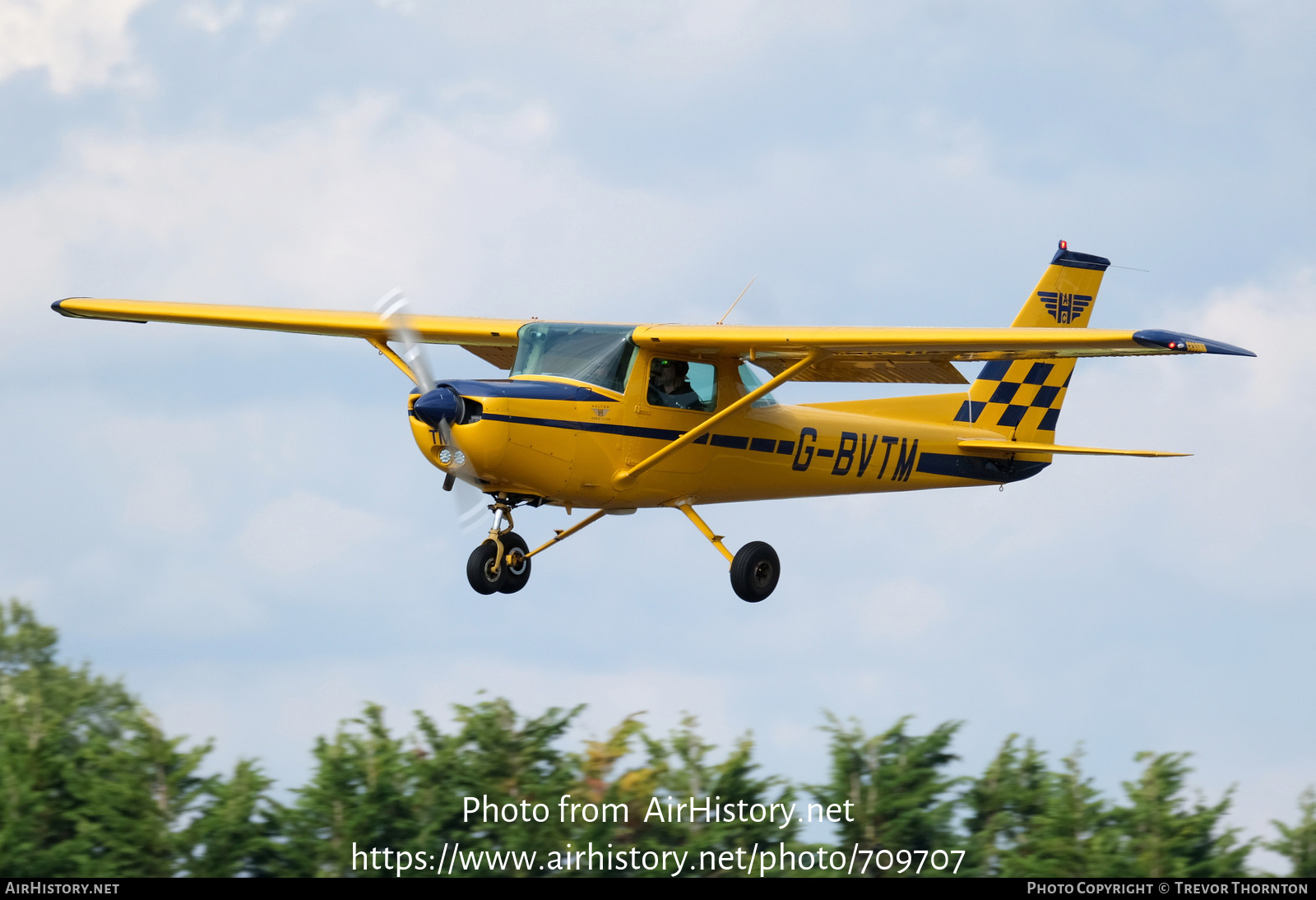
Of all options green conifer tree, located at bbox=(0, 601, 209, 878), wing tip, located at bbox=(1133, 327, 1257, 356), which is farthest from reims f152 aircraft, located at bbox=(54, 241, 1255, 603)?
green conifer tree, located at bbox=(0, 601, 209, 878)

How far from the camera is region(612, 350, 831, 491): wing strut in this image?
1529 cm

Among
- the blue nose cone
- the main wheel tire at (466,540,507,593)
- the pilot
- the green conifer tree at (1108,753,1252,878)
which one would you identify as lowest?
the green conifer tree at (1108,753,1252,878)

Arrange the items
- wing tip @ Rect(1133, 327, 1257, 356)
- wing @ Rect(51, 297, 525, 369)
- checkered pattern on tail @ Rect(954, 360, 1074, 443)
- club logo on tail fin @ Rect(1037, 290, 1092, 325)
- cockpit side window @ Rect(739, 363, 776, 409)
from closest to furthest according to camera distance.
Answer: wing tip @ Rect(1133, 327, 1257, 356)
cockpit side window @ Rect(739, 363, 776, 409)
wing @ Rect(51, 297, 525, 369)
checkered pattern on tail @ Rect(954, 360, 1074, 443)
club logo on tail fin @ Rect(1037, 290, 1092, 325)

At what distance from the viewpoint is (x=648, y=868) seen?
16344 millimetres

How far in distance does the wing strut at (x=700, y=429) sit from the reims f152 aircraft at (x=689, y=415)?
0.02 m

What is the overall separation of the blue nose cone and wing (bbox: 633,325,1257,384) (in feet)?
7.18

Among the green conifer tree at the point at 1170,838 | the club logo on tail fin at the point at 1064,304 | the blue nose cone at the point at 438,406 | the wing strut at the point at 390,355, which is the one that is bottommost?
the green conifer tree at the point at 1170,838

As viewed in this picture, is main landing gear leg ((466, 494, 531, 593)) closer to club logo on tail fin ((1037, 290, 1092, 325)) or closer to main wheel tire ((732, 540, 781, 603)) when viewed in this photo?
main wheel tire ((732, 540, 781, 603))

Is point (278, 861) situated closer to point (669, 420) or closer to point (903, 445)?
point (669, 420)

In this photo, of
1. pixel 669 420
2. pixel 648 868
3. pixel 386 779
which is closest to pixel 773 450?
pixel 669 420

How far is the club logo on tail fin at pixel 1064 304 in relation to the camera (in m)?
19.5

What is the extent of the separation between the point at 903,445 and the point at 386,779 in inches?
290

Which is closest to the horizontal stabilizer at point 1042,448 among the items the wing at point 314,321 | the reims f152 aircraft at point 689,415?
the reims f152 aircraft at point 689,415

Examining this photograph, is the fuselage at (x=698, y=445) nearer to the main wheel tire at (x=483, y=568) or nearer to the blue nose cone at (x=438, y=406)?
the blue nose cone at (x=438, y=406)
